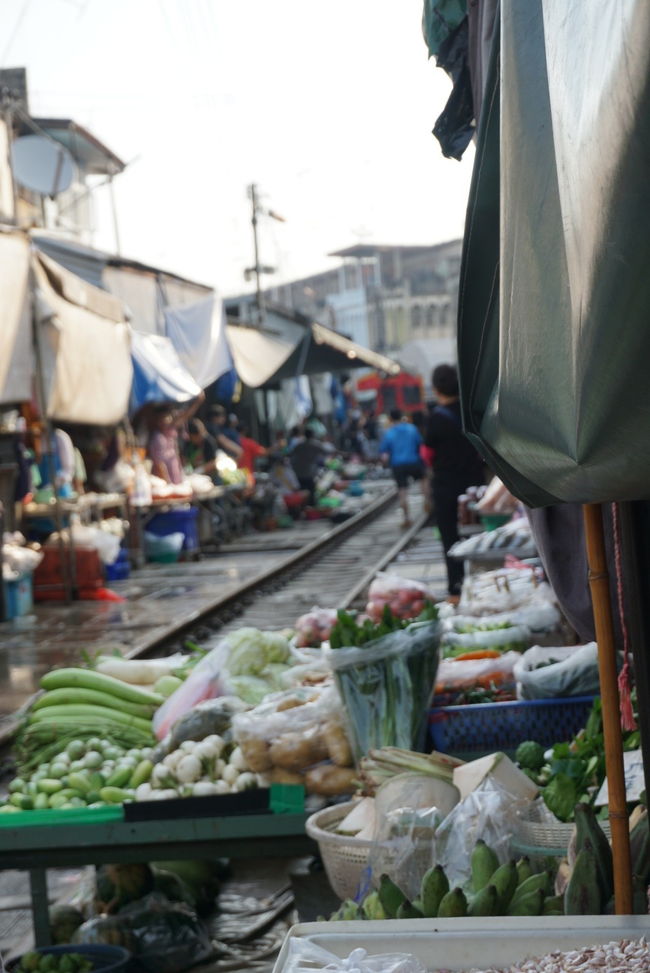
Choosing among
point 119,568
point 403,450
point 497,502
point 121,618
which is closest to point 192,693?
point 497,502

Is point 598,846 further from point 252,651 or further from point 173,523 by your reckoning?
point 173,523

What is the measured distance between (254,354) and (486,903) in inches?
913

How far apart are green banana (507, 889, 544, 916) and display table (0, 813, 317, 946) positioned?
1.40m

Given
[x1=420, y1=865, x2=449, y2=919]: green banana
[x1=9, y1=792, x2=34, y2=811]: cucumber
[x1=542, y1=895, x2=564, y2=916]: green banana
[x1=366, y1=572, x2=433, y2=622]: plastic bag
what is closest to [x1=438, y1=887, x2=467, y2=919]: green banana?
[x1=420, y1=865, x2=449, y2=919]: green banana

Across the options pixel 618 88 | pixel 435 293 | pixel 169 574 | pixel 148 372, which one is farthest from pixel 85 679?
pixel 435 293

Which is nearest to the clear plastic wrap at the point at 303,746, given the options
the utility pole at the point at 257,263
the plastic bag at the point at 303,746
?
the plastic bag at the point at 303,746

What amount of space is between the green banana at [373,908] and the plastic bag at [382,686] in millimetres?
1184

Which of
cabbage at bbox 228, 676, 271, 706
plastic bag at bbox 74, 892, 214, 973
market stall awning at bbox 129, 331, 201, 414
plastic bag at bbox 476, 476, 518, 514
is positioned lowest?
plastic bag at bbox 74, 892, 214, 973

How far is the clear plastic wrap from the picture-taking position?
4.76m

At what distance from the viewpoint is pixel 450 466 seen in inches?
472

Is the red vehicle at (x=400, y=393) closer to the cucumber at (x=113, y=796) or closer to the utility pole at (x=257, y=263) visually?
the utility pole at (x=257, y=263)

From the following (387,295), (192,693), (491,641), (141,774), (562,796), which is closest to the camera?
(562,796)

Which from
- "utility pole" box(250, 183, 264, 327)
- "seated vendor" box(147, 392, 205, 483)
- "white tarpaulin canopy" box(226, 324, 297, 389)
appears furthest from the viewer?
"utility pole" box(250, 183, 264, 327)

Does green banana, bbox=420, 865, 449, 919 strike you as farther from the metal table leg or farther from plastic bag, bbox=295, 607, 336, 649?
plastic bag, bbox=295, 607, 336, 649
